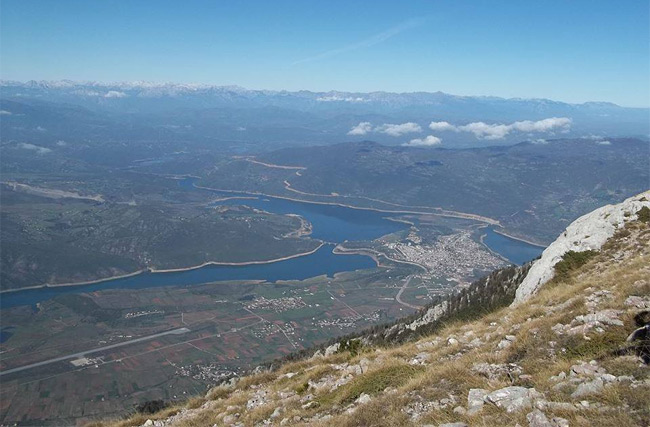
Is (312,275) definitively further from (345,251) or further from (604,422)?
(604,422)

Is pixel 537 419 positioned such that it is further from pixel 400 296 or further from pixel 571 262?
pixel 400 296

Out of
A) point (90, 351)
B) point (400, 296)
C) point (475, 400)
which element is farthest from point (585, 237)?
point (400, 296)

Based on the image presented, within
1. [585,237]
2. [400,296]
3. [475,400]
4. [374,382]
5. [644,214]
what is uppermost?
[644,214]

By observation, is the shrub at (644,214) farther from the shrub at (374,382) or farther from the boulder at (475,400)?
the boulder at (475,400)

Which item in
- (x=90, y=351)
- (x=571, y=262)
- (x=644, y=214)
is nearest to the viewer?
(x=571, y=262)

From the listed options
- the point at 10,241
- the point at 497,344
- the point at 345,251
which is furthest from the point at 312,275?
the point at 497,344
